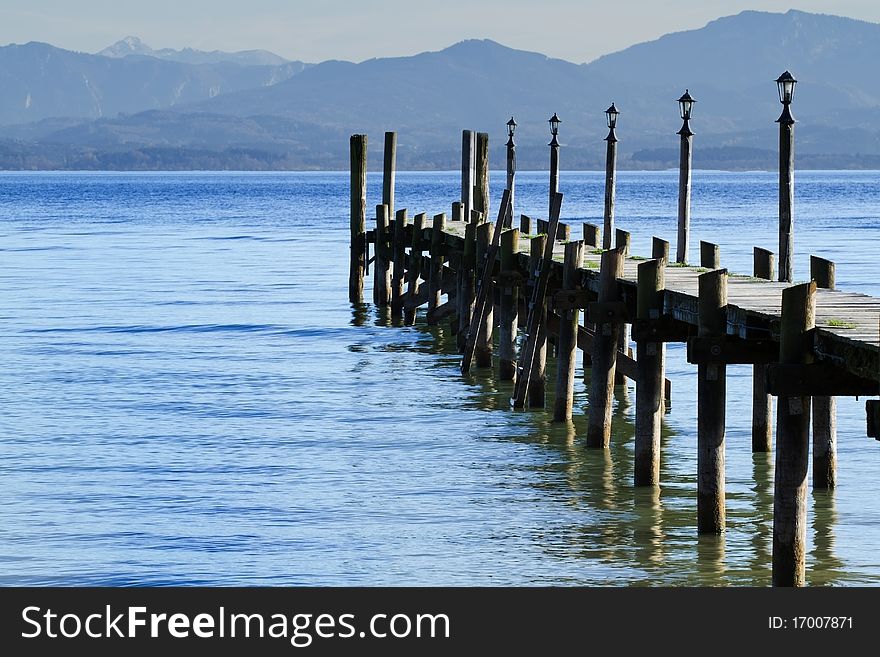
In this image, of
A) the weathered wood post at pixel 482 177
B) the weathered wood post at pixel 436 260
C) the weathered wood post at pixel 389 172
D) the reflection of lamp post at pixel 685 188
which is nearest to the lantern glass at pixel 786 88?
the reflection of lamp post at pixel 685 188

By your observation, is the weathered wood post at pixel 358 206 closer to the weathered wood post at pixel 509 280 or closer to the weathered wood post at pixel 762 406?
the weathered wood post at pixel 509 280

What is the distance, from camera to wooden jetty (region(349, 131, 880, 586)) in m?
10.4

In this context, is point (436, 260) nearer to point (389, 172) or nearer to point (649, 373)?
point (389, 172)

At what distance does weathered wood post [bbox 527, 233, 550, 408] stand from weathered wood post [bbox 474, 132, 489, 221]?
9.26 m

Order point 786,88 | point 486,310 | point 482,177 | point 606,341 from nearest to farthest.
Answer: point 606,341 → point 786,88 → point 486,310 → point 482,177

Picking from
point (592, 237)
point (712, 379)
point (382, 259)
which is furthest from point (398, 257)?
point (712, 379)

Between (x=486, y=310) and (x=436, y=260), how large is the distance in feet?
15.6

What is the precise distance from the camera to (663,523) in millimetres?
13336

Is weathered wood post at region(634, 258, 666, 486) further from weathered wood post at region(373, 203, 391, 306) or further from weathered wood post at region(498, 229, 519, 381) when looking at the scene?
weathered wood post at region(373, 203, 391, 306)

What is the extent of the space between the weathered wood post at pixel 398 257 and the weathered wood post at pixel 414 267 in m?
0.20

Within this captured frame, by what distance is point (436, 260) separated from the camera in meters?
26.2

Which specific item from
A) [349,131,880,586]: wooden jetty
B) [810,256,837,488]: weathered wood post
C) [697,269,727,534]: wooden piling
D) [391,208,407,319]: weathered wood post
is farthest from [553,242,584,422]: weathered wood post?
[391,208,407,319]: weathered wood post
